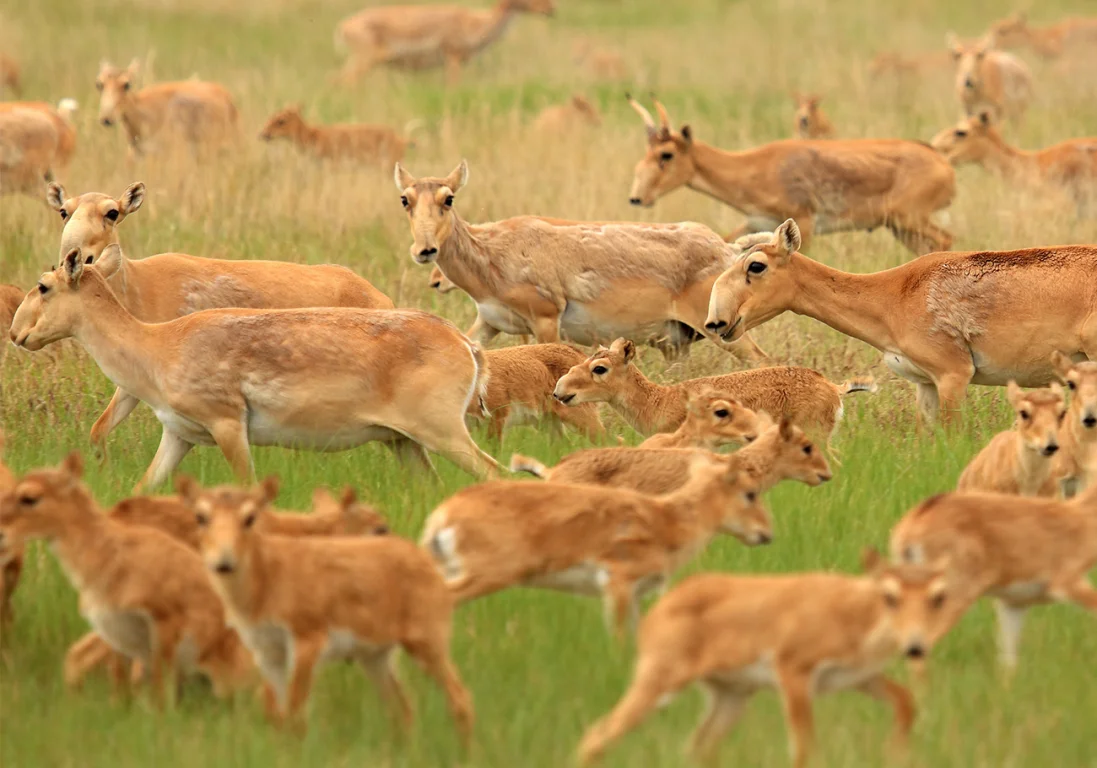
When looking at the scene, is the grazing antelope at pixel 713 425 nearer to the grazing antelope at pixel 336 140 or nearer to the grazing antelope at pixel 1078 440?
the grazing antelope at pixel 1078 440

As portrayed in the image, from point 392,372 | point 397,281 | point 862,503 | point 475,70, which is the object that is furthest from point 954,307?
point 475,70

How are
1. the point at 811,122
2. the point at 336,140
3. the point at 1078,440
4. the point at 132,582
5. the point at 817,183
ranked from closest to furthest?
the point at 132,582, the point at 1078,440, the point at 817,183, the point at 336,140, the point at 811,122

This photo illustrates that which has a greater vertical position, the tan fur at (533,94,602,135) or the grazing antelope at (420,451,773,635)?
the tan fur at (533,94,602,135)

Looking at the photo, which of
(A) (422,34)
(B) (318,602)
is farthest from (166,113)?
(B) (318,602)

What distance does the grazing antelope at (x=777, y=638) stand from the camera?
19.8 ft

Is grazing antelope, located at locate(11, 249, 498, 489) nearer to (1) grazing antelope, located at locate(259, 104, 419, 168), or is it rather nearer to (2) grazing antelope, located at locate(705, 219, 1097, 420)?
(2) grazing antelope, located at locate(705, 219, 1097, 420)

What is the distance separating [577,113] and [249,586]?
18.7 metres

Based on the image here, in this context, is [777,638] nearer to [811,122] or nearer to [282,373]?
[282,373]

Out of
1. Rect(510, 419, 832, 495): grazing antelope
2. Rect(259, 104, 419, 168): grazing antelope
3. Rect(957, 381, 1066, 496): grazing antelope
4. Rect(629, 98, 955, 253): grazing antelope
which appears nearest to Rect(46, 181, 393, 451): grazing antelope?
Rect(510, 419, 832, 495): grazing antelope

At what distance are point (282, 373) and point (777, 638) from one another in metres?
4.74

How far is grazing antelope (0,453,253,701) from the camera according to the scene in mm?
6820

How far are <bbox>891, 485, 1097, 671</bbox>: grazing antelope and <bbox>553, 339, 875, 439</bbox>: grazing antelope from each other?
3.96 meters

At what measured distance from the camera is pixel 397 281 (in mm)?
16266

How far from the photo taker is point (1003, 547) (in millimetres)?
7113
